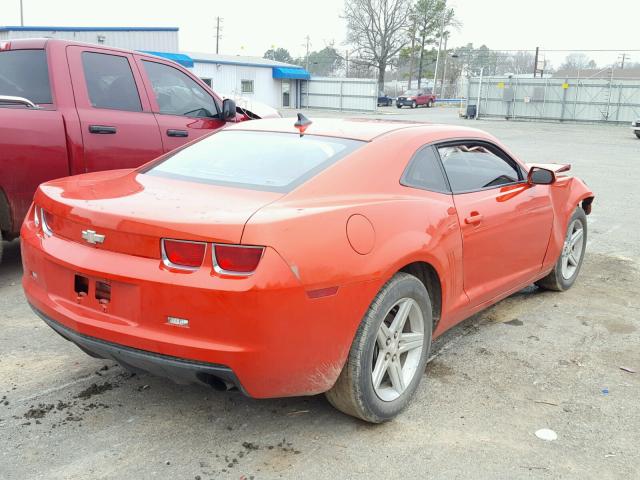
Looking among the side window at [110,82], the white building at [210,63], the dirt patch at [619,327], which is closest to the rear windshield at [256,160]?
the side window at [110,82]

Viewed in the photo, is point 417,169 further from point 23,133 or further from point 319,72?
point 319,72

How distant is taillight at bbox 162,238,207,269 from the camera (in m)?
2.62

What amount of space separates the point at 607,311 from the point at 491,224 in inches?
67.7

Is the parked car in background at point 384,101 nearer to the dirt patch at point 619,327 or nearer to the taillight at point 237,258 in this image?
the dirt patch at point 619,327

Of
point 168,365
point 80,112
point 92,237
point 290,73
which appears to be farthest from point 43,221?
point 290,73

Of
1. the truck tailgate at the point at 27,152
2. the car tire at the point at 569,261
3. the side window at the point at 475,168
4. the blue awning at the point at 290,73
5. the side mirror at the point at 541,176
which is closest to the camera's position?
the side window at the point at 475,168

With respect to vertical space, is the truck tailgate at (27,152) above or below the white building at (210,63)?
below

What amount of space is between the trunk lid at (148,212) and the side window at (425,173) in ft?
2.89

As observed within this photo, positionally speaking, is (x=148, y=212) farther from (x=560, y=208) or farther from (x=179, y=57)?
(x=179, y=57)

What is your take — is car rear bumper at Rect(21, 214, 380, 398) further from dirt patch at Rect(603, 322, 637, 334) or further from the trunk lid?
dirt patch at Rect(603, 322, 637, 334)

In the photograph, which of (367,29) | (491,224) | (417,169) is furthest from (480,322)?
(367,29)

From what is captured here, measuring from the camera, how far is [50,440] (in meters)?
2.94

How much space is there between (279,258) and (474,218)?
63.1 inches

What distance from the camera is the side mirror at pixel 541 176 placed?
4.46m
